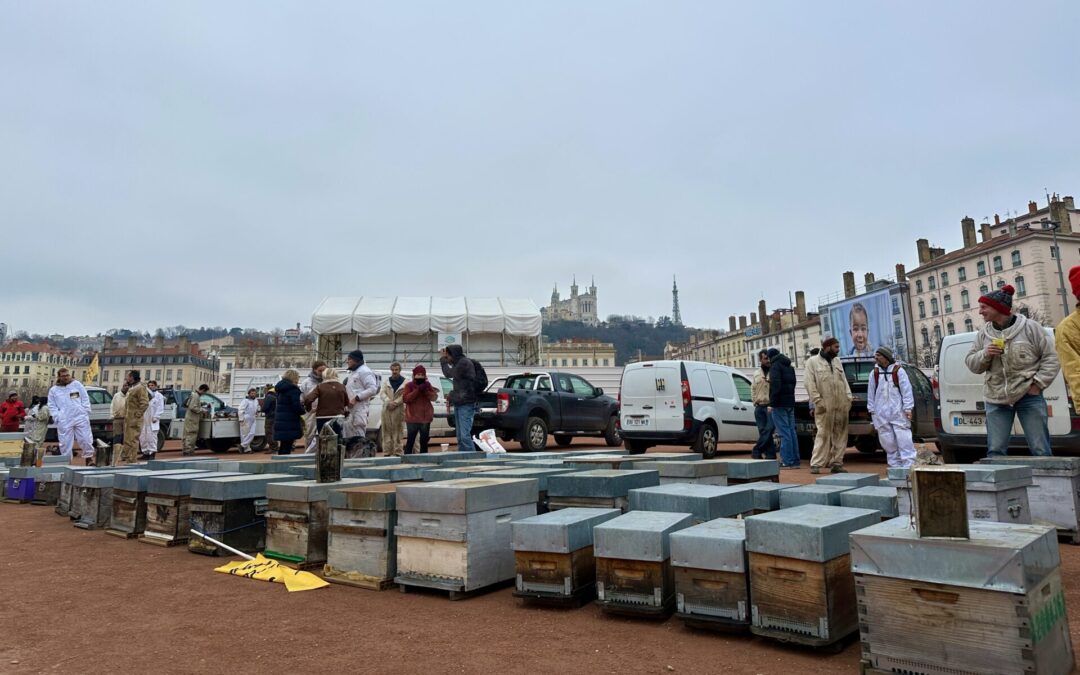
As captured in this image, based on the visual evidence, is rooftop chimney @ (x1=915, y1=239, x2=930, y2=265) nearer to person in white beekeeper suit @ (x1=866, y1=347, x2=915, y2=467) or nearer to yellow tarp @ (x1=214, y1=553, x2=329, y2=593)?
person in white beekeeper suit @ (x1=866, y1=347, x2=915, y2=467)

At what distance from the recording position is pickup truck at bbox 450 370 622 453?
1373cm

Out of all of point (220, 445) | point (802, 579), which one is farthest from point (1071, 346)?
point (220, 445)

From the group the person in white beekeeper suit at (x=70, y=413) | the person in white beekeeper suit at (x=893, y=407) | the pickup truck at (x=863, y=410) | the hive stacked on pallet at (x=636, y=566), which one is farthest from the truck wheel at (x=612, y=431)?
the hive stacked on pallet at (x=636, y=566)

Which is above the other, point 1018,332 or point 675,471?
point 1018,332

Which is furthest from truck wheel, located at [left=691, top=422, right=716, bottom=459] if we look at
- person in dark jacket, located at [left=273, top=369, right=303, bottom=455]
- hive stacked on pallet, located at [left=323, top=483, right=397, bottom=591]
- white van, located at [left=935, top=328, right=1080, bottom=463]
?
hive stacked on pallet, located at [left=323, top=483, right=397, bottom=591]

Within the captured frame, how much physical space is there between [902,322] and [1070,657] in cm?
7936

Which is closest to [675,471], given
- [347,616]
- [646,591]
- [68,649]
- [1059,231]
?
[646,591]

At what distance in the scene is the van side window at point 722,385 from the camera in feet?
41.7

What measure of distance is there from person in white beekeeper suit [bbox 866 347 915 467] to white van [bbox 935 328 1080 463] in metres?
0.63

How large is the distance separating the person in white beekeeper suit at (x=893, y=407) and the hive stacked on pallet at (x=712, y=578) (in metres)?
6.51

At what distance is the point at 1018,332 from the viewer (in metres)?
5.57

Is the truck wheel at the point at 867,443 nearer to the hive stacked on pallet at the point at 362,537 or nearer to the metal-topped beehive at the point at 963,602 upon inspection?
the metal-topped beehive at the point at 963,602

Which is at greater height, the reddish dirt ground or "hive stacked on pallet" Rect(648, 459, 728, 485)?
"hive stacked on pallet" Rect(648, 459, 728, 485)

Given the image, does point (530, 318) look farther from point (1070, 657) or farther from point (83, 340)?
point (83, 340)
